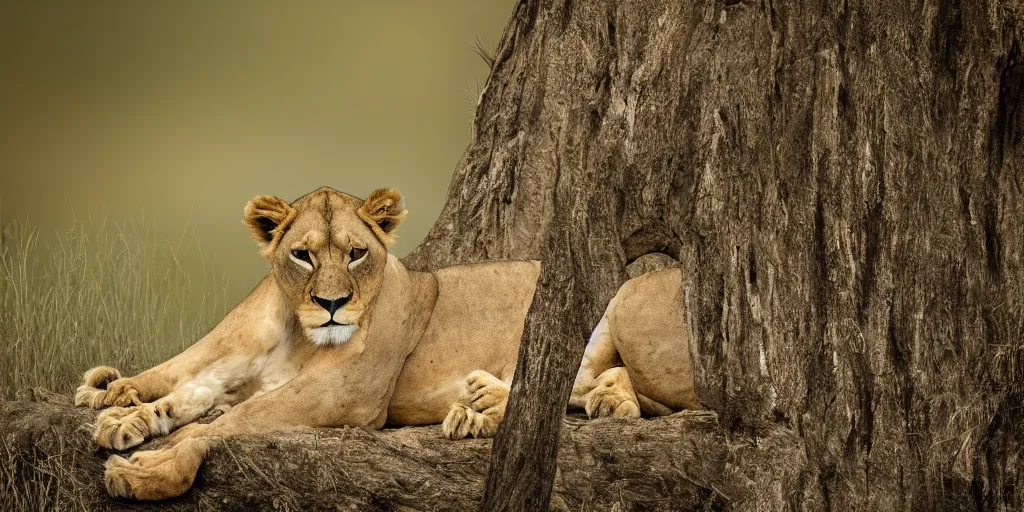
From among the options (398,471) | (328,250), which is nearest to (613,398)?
(398,471)

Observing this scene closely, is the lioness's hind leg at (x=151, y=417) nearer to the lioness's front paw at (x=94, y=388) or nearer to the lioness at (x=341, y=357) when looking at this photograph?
the lioness at (x=341, y=357)

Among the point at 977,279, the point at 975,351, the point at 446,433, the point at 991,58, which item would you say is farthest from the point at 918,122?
the point at 446,433

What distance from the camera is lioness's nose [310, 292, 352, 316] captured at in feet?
13.3

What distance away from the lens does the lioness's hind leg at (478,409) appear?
402 cm

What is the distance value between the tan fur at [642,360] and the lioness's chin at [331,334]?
35.8 inches

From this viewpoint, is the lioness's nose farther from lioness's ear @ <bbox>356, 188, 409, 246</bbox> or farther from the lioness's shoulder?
the lioness's shoulder

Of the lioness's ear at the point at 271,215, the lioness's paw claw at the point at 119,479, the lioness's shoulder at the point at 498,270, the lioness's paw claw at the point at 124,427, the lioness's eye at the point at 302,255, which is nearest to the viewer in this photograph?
the lioness's paw claw at the point at 119,479

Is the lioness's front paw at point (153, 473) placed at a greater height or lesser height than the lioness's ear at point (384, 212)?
lesser

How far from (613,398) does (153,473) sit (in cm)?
169

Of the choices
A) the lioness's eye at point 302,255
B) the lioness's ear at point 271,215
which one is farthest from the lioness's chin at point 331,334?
the lioness's ear at point 271,215

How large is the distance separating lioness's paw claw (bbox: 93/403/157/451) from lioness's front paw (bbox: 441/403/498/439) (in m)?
1.11

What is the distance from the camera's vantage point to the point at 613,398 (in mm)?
4230

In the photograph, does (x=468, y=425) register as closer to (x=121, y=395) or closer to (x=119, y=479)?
(x=119, y=479)

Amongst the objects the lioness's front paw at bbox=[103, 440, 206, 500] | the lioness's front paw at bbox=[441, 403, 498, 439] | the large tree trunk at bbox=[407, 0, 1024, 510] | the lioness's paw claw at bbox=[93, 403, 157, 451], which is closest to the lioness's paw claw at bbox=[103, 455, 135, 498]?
the lioness's front paw at bbox=[103, 440, 206, 500]
